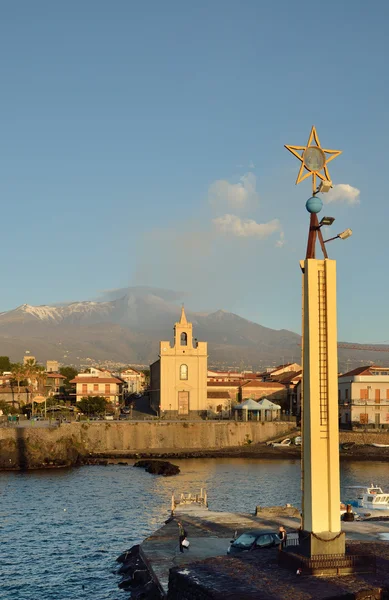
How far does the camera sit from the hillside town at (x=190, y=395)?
10331 cm

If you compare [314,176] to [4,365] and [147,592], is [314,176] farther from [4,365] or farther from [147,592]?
[4,365]

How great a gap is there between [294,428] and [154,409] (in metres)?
30.3

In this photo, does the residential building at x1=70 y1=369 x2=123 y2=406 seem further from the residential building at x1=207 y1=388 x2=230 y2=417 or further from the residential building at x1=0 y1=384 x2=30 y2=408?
the residential building at x1=207 y1=388 x2=230 y2=417

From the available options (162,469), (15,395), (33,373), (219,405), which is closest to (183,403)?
(219,405)

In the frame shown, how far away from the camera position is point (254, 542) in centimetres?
2855

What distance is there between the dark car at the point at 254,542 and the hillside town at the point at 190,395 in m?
75.7

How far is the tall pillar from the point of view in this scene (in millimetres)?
23281

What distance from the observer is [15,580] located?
3375cm

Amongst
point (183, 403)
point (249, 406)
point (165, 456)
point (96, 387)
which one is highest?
point (96, 387)

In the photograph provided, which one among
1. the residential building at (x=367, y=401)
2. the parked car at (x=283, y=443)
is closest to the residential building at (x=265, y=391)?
the residential building at (x=367, y=401)

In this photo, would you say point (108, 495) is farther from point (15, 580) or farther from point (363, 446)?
point (363, 446)

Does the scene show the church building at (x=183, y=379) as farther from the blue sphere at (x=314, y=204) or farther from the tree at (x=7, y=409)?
the blue sphere at (x=314, y=204)

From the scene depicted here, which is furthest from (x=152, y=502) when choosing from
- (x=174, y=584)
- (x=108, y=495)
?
(x=174, y=584)

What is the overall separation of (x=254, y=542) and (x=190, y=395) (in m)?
85.7
